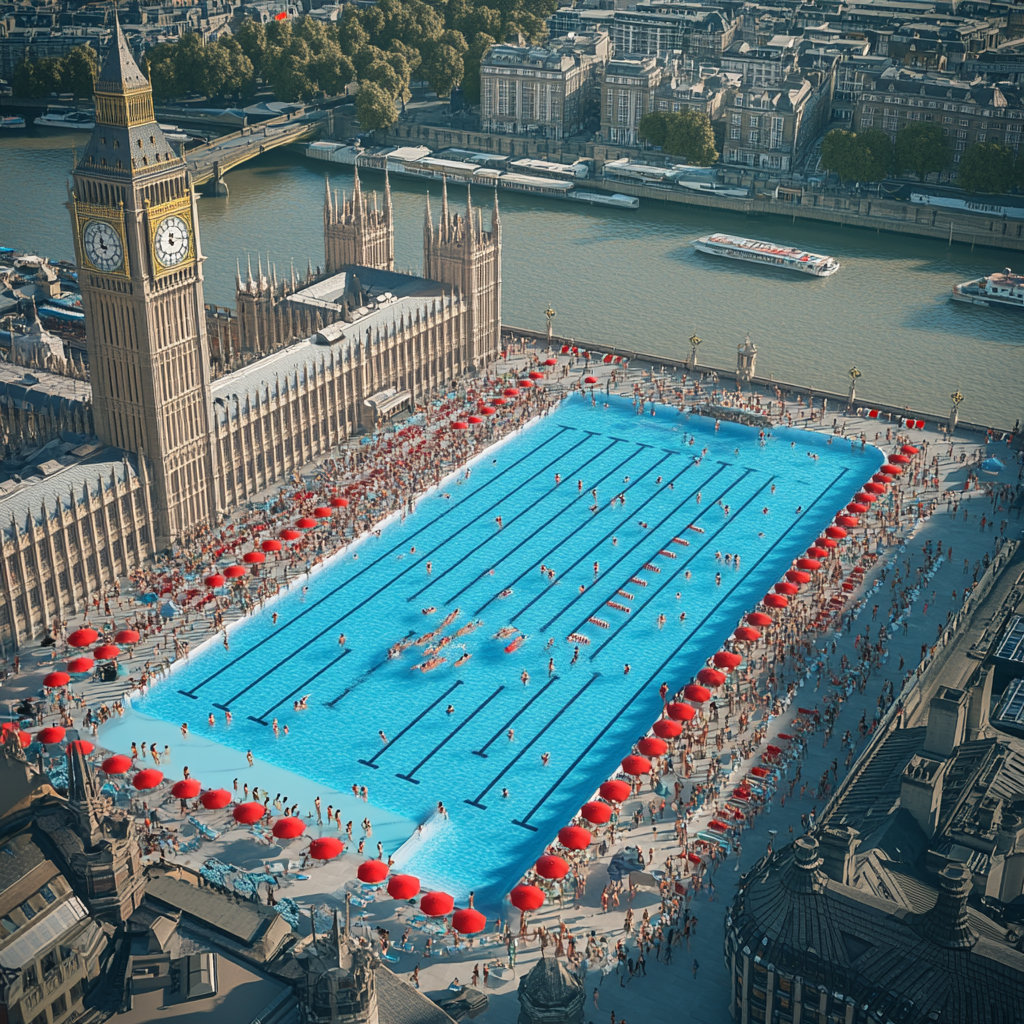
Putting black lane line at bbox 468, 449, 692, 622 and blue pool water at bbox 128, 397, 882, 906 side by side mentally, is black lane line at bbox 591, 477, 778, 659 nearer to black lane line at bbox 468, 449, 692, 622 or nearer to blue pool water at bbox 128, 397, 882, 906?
blue pool water at bbox 128, 397, 882, 906

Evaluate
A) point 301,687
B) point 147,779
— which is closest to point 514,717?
point 301,687

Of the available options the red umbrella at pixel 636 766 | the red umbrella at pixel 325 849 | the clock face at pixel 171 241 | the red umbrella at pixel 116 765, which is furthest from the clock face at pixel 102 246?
the red umbrella at pixel 636 766

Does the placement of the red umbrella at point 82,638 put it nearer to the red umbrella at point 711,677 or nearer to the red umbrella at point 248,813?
the red umbrella at point 248,813

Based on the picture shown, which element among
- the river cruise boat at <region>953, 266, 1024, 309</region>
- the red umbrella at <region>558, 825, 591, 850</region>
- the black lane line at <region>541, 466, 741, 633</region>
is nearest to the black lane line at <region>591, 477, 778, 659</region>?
the black lane line at <region>541, 466, 741, 633</region>

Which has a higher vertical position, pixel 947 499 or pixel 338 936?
pixel 338 936

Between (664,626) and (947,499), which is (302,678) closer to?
(664,626)

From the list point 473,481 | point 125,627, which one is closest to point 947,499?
point 473,481

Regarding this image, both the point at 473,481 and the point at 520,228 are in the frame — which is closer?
the point at 473,481
